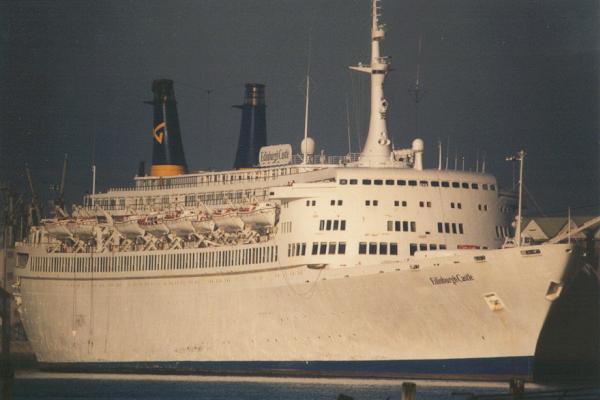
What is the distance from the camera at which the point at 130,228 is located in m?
76.2

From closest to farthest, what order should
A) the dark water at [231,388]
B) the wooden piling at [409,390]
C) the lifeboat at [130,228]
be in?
the wooden piling at [409,390] → the dark water at [231,388] → the lifeboat at [130,228]

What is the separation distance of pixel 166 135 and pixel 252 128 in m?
4.87

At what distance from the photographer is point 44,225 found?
82.2 meters

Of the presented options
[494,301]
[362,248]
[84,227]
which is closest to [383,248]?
[362,248]

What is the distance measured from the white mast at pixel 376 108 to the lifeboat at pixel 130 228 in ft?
46.1

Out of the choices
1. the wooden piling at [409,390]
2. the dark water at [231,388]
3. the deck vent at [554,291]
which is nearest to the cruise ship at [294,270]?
the deck vent at [554,291]

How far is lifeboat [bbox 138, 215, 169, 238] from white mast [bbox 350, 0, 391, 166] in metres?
12.0

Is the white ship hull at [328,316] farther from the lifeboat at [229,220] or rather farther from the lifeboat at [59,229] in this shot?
the lifeboat at [59,229]

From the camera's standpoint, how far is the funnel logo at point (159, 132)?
8312cm

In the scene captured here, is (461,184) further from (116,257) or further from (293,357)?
(116,257)

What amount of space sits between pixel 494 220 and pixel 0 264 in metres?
Result: 45.1

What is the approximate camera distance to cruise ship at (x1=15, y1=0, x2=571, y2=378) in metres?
58.0

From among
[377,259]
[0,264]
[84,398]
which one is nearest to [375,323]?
[377,259]

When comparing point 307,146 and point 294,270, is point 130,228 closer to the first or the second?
point 307,146
